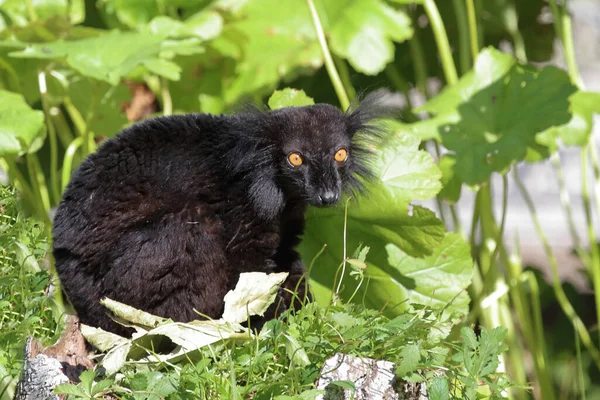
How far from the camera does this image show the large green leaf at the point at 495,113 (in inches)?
119

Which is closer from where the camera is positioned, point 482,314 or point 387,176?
point 387,176

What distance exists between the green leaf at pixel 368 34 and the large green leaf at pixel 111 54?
825mm

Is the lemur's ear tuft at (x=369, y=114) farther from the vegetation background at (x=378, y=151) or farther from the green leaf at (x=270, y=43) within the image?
the green leaf at (x=270, y=43)

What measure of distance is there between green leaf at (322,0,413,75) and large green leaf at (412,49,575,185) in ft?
1.49

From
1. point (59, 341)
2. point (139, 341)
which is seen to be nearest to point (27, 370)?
point (59, 341)

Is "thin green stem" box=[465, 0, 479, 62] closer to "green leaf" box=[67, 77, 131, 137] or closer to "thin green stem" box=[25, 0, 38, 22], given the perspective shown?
"green leaf" box=[67, 77, 131, 137]

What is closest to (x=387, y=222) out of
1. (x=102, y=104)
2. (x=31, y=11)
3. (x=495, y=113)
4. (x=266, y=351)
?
(x=495, y=113)

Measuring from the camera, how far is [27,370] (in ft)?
6.23

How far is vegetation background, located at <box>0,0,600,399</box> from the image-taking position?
73.9 inches

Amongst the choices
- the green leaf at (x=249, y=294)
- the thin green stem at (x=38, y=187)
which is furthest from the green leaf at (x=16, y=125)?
the green leaf at (x=249, y=294)

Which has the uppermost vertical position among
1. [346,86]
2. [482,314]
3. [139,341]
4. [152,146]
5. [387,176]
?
[152,146]

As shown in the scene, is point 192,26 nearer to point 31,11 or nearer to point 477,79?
point 31,11

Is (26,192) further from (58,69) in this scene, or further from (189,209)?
(189,209)

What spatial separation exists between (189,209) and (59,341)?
0.56m
